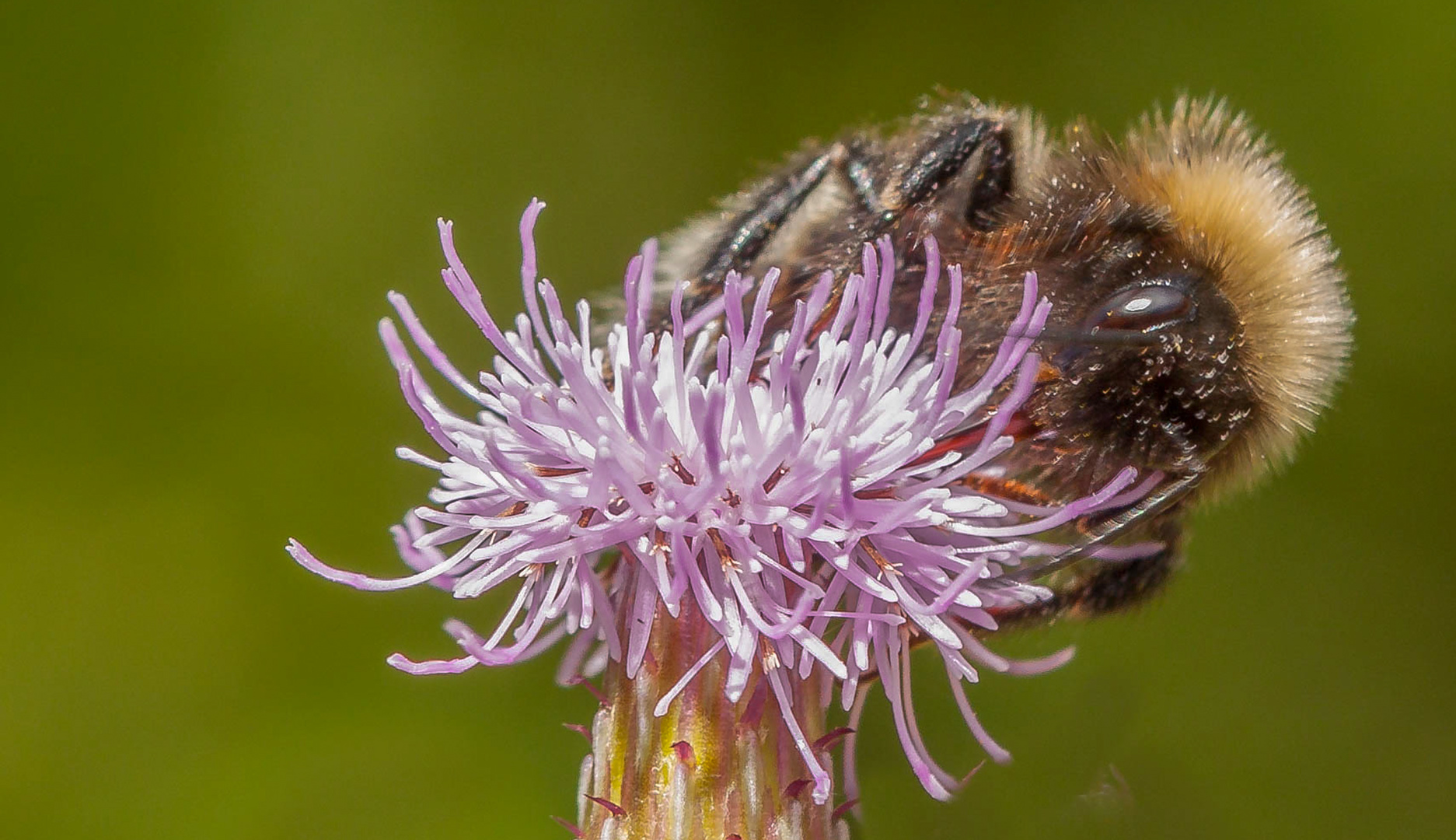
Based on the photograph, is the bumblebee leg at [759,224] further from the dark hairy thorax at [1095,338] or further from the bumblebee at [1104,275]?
the dark hairy thorax at [1095,338]

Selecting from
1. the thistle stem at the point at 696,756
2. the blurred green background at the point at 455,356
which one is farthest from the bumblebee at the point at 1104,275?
the blurred green background at the point at 455,356

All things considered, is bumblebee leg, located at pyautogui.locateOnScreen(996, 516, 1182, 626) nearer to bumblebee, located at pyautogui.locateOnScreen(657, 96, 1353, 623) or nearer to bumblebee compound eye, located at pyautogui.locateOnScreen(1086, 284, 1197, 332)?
bumblebee, located at pyautogui.locateOnScreen(657, 96, 1353, 623)

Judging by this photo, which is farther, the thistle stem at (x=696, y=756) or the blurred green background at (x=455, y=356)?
the blurred green background at (x=455, y=356)

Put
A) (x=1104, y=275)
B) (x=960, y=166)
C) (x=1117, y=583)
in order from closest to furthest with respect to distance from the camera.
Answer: (x=1104, y=275) → (x=960, y=166) → (x=1117, y=583)

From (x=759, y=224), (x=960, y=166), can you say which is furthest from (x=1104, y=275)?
(x=759, y=224)

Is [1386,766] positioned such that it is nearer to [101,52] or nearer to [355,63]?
[355,63]

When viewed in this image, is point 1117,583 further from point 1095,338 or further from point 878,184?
point 878,184

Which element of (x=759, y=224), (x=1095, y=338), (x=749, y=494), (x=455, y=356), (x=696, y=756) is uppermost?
(x=455, y=356)
